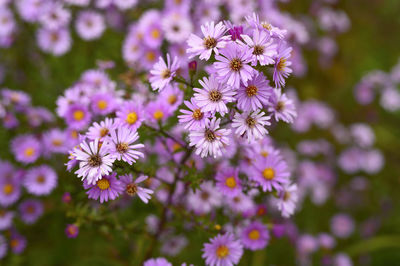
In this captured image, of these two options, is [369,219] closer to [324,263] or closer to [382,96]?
[324,263]

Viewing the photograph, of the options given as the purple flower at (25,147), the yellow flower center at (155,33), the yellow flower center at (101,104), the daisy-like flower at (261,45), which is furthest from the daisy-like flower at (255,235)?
the yellow flower center at (155,33)

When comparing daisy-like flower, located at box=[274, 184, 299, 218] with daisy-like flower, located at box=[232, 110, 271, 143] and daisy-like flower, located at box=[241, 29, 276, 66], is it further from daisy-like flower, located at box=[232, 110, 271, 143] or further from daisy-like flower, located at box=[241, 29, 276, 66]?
daisy-like flower, located at box=[241, 29, 276, 66]

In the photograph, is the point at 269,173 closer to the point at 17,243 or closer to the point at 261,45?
the point at 261,45

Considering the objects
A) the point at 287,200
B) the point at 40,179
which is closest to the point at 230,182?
the point at 287,200

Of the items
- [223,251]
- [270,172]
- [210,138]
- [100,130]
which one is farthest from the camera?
[270,172]

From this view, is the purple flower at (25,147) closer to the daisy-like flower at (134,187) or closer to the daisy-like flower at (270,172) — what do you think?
the daisy-like flower at (134,187)

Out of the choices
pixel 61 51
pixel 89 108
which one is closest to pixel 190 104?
pixel 89 108

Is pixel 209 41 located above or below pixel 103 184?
above
